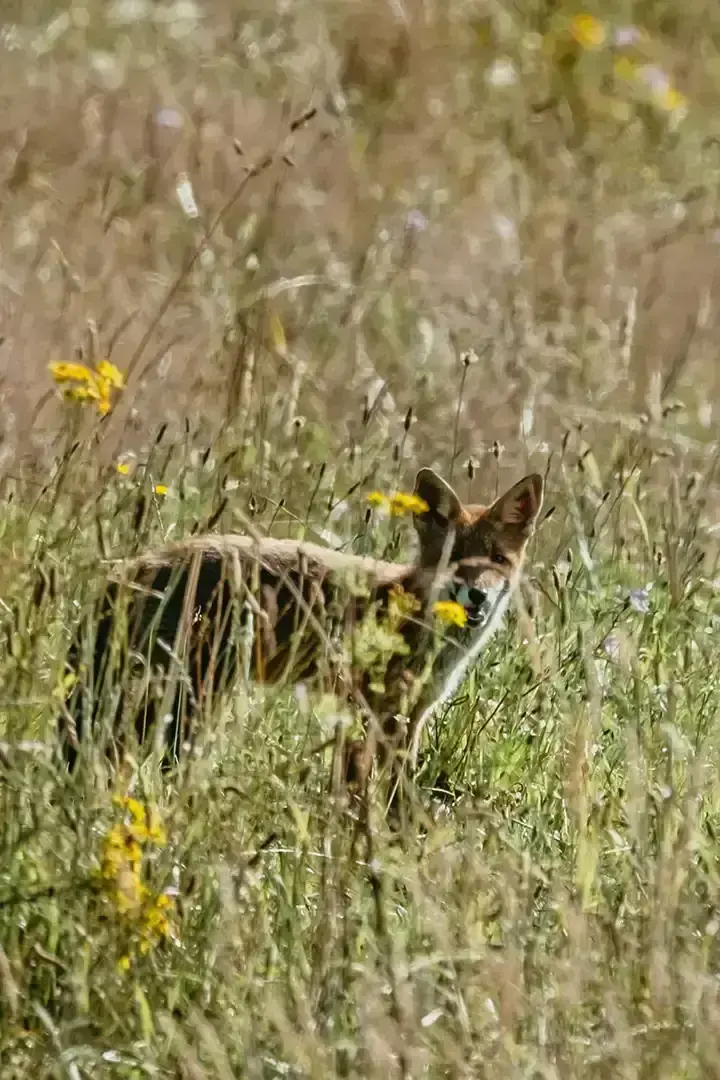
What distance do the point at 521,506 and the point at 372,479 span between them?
0.51 m

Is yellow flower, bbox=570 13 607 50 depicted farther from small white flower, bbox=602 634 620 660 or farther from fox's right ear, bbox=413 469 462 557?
small white flower, bbox=602 634 620 660

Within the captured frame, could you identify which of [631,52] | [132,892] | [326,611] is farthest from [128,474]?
[631,52]

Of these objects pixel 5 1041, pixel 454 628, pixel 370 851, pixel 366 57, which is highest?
pixel 366 57

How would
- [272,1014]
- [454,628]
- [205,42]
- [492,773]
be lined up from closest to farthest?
[272,1014]
[492,773]
[454,628]
[205,42]

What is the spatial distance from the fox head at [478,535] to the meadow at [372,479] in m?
0.11

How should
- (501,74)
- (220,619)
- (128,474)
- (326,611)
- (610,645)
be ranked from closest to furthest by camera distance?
1. (326,611)
2. (610,645)
3. (220,619)
4. (128,474)
5. (501,74)

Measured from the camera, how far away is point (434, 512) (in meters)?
4.79

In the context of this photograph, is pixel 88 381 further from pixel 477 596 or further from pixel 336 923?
pixel 477 596

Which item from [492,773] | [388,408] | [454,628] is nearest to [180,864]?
[492,773]

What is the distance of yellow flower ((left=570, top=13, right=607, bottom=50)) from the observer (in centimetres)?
857

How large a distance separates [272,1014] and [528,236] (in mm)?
5535

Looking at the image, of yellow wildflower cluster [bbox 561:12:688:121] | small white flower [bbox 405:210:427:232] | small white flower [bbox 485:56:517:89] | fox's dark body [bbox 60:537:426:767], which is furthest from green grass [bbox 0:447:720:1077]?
yellow wildflower cluster [bbox 561:12:688:121]

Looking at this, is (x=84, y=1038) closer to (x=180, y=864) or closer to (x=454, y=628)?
(x=180, y=864)

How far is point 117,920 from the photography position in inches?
92.4
